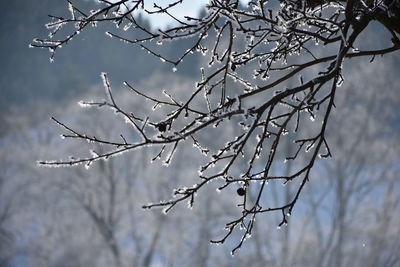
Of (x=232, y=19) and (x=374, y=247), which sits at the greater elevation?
(x=374, y=247)

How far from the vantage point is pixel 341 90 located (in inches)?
620

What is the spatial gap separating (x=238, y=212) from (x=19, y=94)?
72.9ft

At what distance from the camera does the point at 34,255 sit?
54.1 ft

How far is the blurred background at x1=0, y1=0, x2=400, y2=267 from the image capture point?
45.2 feet

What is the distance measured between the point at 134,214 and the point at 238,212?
15.1 ft

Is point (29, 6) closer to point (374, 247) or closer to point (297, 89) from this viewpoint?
point (374, 247)

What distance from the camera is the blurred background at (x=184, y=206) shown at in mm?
13773

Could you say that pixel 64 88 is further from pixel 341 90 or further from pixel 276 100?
pixel 276 100

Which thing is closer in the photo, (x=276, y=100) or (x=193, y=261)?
(x=276, y=100)

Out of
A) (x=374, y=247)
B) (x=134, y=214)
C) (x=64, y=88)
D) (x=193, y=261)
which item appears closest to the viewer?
(x=374, y=247)

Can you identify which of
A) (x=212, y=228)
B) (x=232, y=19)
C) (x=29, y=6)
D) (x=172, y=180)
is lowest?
(x=232, y=19)

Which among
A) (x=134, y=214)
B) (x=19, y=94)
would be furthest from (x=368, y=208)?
(x=19, y=94)

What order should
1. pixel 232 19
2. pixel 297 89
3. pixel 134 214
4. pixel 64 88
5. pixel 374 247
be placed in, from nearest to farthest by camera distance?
pixel 232 19 → pixel 297 89 → pixel 374 247 → pixel 134 214 → pixel 64 88

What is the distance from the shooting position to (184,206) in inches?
674
